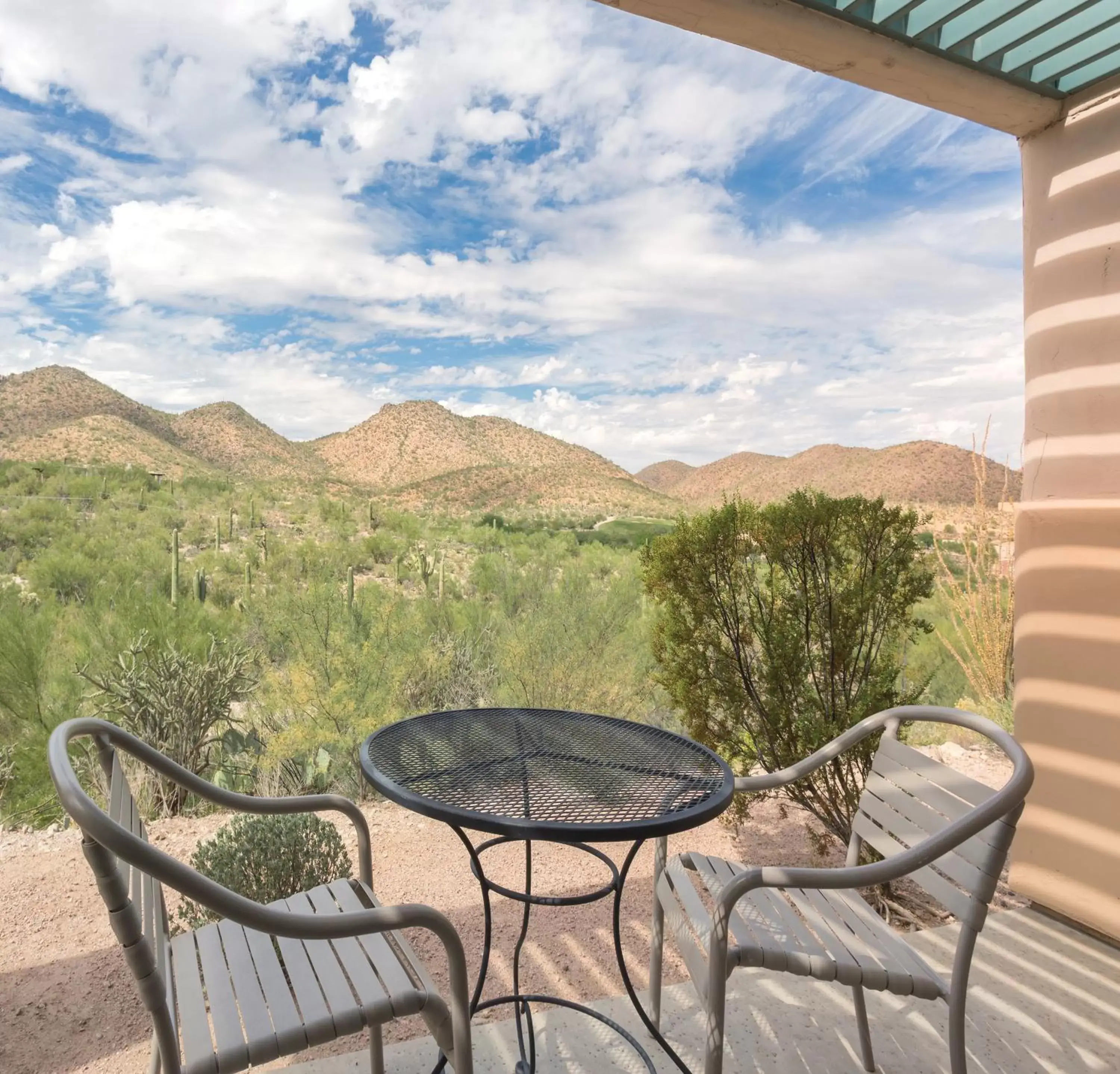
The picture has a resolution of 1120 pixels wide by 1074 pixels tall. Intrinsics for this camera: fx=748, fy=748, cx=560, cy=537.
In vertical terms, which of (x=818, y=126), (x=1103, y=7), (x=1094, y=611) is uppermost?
(x=818, y=126)

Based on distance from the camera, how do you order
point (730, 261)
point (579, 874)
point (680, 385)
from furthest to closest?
point (680, 385), point (730, 261), point (579, 874)

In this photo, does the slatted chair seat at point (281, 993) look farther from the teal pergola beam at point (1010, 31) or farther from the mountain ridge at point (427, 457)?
the mountain ridge at point (427, 457)

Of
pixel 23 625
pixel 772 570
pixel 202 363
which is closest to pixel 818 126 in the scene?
pixel 772 570

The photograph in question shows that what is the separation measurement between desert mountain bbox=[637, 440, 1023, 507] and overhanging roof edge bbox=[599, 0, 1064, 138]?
59.3 feet

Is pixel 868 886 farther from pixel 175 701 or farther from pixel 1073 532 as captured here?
pixel 175 701

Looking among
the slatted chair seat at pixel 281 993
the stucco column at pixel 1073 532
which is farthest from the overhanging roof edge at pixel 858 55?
the slatted chair seat at pixel 281 993

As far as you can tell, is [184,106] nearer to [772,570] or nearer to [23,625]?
[23,625]

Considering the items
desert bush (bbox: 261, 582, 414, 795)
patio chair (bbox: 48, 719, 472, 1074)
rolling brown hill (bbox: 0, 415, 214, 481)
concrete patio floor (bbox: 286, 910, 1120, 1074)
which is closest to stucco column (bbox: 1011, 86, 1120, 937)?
concrete patio floor (bbox: 286, 910, 1120, 1074)

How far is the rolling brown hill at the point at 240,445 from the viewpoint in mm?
37312

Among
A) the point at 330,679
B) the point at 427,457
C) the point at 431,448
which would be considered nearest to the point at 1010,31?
the point at 330,679

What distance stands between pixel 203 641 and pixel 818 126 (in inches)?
531

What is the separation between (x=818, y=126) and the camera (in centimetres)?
1350

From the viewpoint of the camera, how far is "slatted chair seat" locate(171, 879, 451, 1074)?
120cm

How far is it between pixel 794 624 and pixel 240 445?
133 ft
